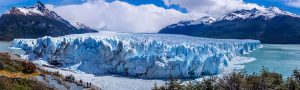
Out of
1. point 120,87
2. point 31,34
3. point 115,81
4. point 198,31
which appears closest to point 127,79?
point 115,81

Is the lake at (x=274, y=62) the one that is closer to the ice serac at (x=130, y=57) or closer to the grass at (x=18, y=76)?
the ice serac at (x=130, y=57)

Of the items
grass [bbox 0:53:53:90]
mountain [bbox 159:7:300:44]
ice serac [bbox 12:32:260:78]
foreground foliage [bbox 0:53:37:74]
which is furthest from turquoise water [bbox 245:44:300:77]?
mountain [bbox 159:7:300:44]

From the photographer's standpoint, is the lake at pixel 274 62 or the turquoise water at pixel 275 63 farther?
the lake at pixel 274 62

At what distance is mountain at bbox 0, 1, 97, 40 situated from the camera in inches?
5344

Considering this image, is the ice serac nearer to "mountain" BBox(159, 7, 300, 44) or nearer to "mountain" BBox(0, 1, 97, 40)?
"mountain" BBox(0, 1, 97, 40)

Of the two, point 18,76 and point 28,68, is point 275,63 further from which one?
point 18,76

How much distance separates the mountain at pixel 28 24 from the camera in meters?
136

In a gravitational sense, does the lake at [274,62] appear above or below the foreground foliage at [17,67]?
below

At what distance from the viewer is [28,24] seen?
146 meters

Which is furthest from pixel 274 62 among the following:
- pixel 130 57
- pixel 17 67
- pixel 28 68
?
pixel 17 67

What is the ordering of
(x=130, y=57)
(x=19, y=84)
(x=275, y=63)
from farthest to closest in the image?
(x=275, y=63) < (x=130, y=57) < (x=19, y=84)

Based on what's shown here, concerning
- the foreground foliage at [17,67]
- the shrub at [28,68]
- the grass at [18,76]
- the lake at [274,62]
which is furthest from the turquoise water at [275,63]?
the grass at [18,76]

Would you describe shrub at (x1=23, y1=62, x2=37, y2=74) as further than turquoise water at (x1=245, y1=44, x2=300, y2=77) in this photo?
No

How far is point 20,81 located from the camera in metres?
23.5
